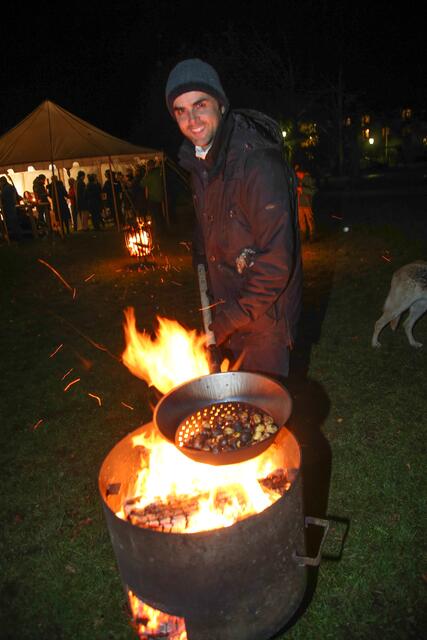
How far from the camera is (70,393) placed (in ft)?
19.5

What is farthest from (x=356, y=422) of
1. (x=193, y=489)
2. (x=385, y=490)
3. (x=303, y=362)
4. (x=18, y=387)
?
(x=18, y=387)

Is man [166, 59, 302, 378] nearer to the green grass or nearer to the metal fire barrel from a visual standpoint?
the metal fire barrel

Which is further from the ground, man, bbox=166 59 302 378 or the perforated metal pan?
man, bbox=166 59 302 378

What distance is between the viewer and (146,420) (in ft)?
17.2

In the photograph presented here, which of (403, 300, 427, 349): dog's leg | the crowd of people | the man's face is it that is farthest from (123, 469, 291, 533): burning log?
the crowd of people

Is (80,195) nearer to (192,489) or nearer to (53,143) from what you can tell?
(53,143)

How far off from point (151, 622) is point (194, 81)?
306 centimetres

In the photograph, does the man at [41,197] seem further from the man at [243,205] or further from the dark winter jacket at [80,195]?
the man at [243,205]

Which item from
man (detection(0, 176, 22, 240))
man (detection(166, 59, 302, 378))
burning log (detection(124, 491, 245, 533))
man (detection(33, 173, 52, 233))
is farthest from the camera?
man (detection(33, 173, 52, 233))

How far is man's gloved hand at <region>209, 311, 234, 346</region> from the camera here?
2.82 m

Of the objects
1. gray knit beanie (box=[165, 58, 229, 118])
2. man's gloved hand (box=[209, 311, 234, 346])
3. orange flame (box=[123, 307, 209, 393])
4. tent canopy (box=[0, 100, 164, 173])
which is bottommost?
orange flame (box=[123, 307, 209, 393])

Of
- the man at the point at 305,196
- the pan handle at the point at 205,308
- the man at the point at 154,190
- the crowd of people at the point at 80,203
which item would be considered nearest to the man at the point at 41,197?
the crowd of people at the point at 80,203

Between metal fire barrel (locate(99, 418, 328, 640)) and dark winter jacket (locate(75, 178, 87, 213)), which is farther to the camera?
dark winter jacket (locate(75, 178, 87, 213))

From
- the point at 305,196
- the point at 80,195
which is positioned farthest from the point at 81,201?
the point at 305,196
